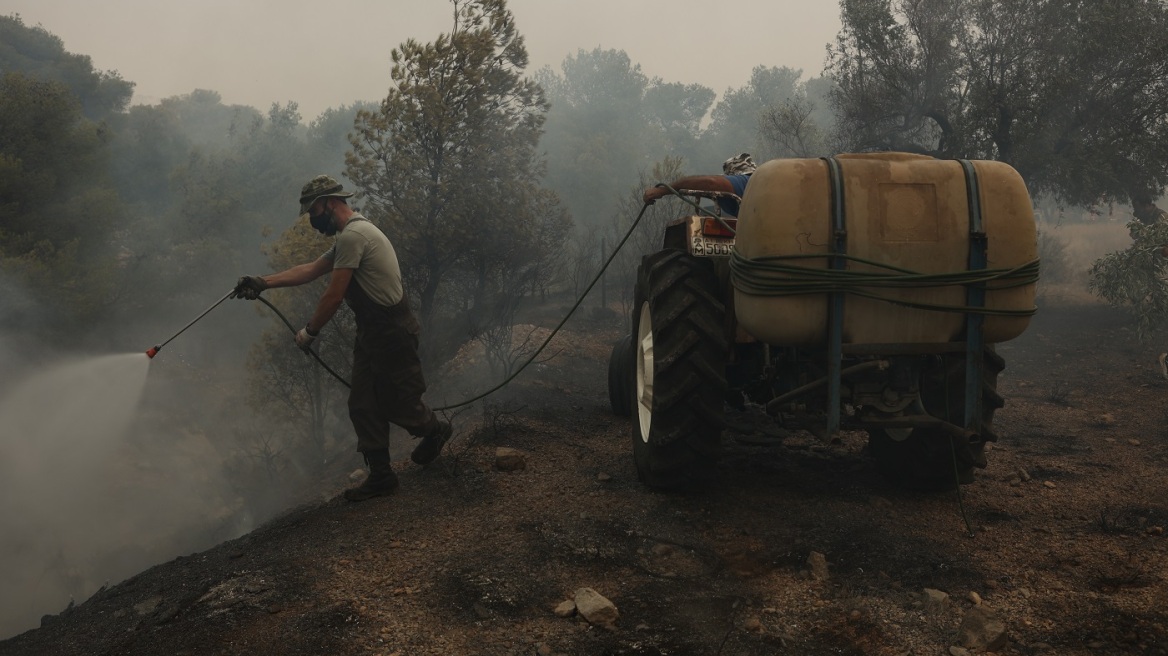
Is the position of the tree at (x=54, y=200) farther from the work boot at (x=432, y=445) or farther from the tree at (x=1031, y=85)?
the tree at (x=1031, y=85)

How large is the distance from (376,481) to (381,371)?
2.34 feet

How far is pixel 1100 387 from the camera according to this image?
1059 centimetres

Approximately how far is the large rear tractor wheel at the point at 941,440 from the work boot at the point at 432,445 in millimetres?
2944

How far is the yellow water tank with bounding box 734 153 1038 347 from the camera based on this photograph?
12.9ft

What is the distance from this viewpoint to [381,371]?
5.36 metres

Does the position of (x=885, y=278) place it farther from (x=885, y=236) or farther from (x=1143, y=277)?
(x=1143, y=277)

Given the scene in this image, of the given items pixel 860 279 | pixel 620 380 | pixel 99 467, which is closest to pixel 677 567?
pixel 860 279

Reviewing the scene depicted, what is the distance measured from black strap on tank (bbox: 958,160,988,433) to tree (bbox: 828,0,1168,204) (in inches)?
567

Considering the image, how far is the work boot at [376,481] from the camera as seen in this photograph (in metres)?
5.24

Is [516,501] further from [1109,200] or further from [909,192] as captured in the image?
[1109,200]

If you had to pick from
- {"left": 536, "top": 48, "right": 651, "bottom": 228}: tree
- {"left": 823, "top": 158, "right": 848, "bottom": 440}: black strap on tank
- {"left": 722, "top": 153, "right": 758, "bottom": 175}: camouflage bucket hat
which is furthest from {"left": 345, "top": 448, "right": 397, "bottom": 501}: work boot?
{"left": 536, "top": 48, "right": 651, "bottom": 228}: tree

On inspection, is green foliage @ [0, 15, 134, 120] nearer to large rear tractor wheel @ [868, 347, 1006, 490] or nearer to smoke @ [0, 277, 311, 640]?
smoke @ [0, 277, 311, 640]

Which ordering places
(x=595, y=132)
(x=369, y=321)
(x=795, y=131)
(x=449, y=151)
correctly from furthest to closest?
1. (x=595, y=132)
2. (x=795, y=131)
3. (x=449, y=151)
4. (x=369, y=321)

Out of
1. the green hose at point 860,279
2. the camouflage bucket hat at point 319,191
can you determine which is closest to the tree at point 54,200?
the camouflage bucket hat at point 319,191
